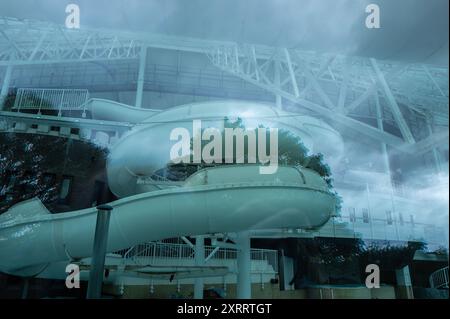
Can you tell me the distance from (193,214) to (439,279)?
22.5 feet

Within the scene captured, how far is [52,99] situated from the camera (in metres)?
8.21

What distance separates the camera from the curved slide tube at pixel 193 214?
4.33m

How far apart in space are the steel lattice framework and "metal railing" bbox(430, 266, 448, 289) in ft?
11.1

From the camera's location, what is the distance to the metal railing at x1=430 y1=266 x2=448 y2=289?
763 centimetres

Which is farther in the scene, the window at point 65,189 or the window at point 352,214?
the window at point 352,214

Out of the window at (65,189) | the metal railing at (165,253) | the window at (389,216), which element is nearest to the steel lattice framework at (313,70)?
the window at (389,216)

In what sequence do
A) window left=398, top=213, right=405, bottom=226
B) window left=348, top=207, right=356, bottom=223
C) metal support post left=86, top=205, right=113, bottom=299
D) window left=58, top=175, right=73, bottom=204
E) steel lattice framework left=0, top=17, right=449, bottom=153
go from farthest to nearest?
window left=348, top=207, right=356, bottom=223 < window left=398, top=213, right=405, bottom=226 < window left=58, top=175, right=73, bottom=204 < steel lattice framework left=0, top=17, right=449, bottom=153 < metal support post left=86, top=205, right=113, bottom=299

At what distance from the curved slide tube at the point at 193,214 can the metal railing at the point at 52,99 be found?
11.6 feet

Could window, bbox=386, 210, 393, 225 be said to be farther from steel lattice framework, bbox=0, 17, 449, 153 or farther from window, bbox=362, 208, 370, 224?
steel lattice framework, bbox=0, 17, 449, 153

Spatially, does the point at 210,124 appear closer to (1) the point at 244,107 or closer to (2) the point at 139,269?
(1) the point at 244,107

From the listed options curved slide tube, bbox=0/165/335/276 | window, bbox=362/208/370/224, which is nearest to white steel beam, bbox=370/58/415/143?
curved slide tube, bbox=0/165/335/276

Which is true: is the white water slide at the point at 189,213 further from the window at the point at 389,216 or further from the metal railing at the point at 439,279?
the metal railing at the point at 439,279

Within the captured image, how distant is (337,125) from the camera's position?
22.3 ft

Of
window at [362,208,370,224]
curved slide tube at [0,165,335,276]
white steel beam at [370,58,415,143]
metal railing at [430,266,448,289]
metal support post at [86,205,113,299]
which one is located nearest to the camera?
metal support post at [86,205,113,299]
